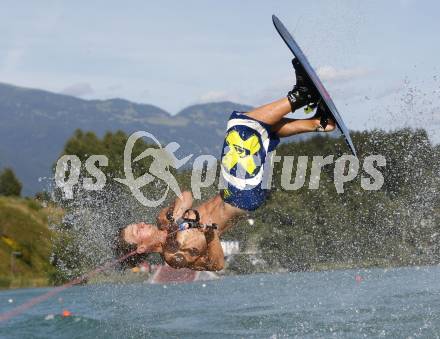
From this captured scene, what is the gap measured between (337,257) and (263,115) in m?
34.1

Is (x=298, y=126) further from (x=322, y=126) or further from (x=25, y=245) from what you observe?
(x=25, y=245)

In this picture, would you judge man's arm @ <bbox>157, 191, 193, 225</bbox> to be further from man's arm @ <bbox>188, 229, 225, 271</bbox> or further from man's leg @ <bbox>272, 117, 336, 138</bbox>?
man's leg @ <bbox>272, 117, 336, 138</bbox>

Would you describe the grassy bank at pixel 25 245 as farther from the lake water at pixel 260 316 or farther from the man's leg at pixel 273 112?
the man's leg at pixel 273 112

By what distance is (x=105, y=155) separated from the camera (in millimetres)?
48375

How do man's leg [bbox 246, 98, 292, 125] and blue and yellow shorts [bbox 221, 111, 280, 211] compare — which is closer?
man's leg [bbox 246, 98, 292, 125]

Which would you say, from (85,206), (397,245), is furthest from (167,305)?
(397,245)

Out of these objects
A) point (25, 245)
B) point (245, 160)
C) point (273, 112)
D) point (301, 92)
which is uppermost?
point (301, 92)

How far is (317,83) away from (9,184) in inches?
2621

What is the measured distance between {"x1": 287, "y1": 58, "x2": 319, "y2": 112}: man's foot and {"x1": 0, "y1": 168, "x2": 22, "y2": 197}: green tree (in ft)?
209

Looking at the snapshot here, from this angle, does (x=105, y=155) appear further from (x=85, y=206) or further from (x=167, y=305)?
(x=167, y=305)

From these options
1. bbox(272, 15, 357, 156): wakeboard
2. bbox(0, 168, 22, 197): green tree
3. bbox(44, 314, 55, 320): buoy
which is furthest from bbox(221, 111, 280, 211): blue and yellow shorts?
bbox(0, 168, 22, 197): green tree

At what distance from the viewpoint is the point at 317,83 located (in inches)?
301

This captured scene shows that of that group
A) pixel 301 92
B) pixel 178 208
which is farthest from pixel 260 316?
pixel 301 92

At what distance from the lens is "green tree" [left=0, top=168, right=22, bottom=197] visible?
69.5 m
